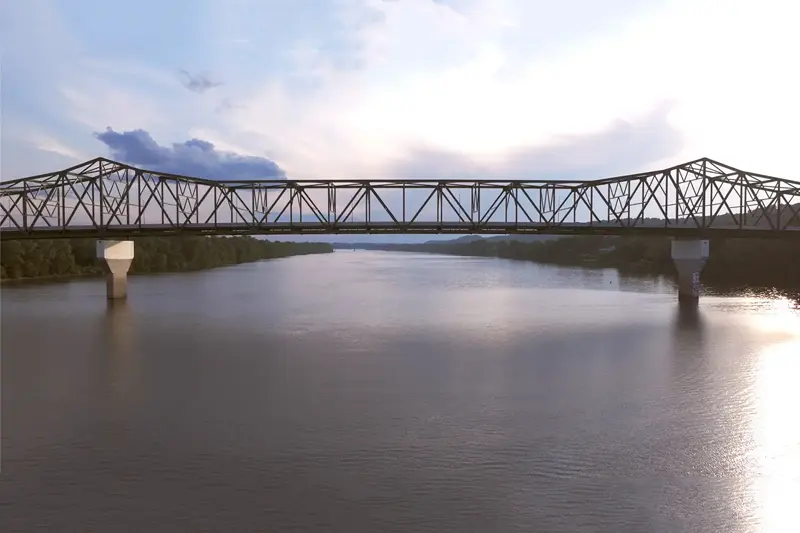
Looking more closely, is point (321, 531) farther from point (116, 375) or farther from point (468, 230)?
point (468, 230)

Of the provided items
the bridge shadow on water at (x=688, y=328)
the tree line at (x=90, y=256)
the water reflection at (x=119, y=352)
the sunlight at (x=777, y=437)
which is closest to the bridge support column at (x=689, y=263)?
the bridge shadow on water at (x=688, y=328)

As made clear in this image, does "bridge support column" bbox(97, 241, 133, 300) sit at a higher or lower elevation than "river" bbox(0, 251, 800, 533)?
higher

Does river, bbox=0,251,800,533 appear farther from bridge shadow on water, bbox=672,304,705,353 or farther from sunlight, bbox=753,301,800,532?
bridge shadow on water, bbox=672,304,705,353

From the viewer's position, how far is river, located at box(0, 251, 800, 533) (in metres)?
14.6

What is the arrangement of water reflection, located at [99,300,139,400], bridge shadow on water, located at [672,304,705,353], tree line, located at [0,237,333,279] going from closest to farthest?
water reflection, located at [99,300,139,400]
bridge shadow on water, located at [672,304,705,353]
tree line, located at [0,237,333,279]

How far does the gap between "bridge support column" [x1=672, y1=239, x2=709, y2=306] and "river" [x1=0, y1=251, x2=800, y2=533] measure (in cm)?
1931

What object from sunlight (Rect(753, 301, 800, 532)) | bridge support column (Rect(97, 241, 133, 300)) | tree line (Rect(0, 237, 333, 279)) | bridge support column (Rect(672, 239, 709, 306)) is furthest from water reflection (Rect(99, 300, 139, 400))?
bridge support column (Rect(672, 239, 709, 306))

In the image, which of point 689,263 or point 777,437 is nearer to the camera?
point 777,437

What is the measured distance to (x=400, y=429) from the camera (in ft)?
67.5

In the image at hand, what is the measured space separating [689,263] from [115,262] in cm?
5844

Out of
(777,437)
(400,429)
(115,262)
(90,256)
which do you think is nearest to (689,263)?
(777,437)

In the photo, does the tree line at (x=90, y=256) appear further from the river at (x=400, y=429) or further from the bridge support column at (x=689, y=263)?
the bridge support column at (x=689, y=263)

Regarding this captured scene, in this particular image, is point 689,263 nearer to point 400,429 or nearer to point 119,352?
point 119,352

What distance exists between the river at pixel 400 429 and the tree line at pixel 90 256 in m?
40.5
